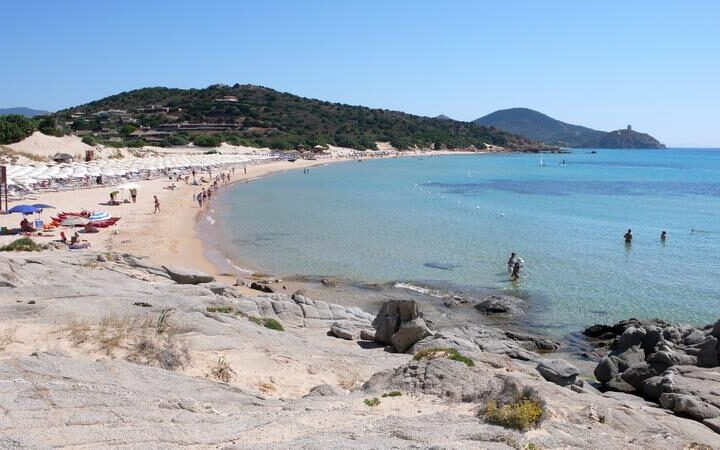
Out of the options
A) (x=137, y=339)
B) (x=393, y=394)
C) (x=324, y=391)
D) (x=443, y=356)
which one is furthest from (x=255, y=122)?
(x=393, y=394)

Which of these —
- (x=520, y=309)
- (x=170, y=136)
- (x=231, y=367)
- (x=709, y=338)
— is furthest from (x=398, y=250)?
(x=170, y=136)

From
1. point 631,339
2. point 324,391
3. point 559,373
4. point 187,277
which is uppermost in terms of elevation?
point 187,277

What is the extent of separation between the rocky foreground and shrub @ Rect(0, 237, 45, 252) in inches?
132

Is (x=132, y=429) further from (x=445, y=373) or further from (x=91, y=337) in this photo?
(x=445, y=373)

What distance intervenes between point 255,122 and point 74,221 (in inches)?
4337

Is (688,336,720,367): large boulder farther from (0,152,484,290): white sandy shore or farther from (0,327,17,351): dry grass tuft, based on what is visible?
(0,152,484,290): white sandy shore

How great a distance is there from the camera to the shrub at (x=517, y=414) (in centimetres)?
784

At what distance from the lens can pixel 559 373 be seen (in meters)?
12.3

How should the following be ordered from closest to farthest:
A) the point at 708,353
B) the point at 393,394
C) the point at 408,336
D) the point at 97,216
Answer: the point at 393,394 < the point at 408,336 < the point at 708,353 < the point at 97,216

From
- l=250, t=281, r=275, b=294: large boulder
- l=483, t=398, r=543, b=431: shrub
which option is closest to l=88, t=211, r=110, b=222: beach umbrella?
l=250, t=281, r=275, b=294: large boulder

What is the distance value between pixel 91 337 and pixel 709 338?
13700mm

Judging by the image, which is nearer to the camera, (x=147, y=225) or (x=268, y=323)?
(x=268, y=323)

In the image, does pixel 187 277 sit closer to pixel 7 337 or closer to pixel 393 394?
pixel 7 337

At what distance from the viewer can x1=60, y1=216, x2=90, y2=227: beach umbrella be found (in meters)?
27.7
